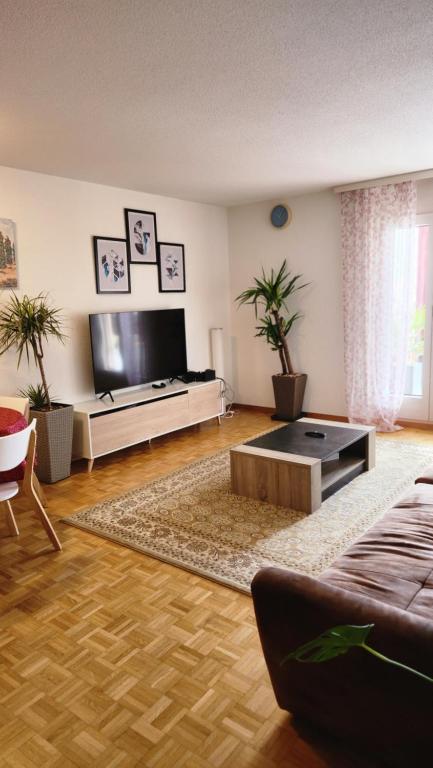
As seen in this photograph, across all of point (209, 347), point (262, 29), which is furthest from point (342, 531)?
point (209, 347)

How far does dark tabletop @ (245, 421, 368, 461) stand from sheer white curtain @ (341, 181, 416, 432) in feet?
4.90

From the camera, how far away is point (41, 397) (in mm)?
4109

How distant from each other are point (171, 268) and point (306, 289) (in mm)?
1514

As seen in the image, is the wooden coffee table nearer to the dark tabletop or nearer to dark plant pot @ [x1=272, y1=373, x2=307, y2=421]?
the dark tabletop

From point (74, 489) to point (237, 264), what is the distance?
3565 mm

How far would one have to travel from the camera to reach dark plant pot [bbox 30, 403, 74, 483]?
3.84m

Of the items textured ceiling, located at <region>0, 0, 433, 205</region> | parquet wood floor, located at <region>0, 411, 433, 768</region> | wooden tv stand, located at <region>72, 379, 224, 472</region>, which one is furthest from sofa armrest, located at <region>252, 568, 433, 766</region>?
wooden tv stand, located at <region>72, 379, 224, 472</region>

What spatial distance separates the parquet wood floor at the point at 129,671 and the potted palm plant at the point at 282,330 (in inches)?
124

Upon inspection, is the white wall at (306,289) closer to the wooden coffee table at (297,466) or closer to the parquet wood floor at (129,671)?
the wooden coffee table at (297,466)

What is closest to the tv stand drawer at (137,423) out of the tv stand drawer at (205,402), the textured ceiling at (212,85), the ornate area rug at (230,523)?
the tv stand drawer at (205,402)

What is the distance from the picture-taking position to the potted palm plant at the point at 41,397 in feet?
12.5

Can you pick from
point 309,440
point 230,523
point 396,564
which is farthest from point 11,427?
point 396,564

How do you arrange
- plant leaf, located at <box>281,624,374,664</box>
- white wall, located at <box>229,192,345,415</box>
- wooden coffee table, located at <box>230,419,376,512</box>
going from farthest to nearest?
white wall, located at <box>229,192,345,415</box>, wooden coffee table, located at <box>230,419,376,512</box>, plant leaf, located at <box>281,624,374,664</box>

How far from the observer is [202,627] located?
7.13 feet
